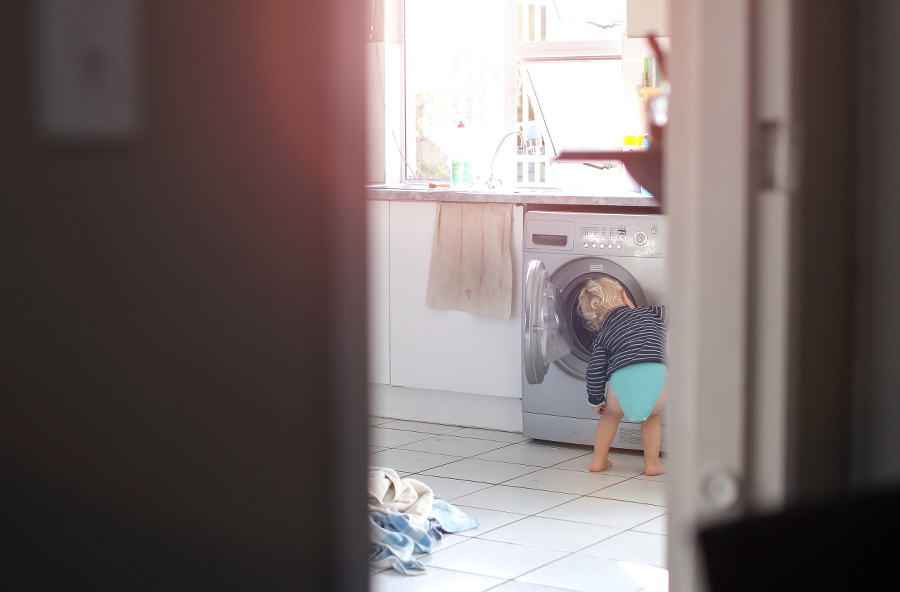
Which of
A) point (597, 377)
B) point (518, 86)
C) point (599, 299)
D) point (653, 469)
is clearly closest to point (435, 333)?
point (599, 299)

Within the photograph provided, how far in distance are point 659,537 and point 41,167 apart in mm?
2489

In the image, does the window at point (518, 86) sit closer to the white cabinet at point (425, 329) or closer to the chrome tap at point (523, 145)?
the chrome tap at point (523, 145)

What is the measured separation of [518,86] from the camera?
4727 millimetres

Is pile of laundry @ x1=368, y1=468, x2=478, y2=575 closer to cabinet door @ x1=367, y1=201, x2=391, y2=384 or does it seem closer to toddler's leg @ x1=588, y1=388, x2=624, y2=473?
toddler's leg @ x1=588, y1=388, x2=624, y2=473

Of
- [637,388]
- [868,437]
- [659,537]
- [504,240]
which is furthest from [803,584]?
[504,240]

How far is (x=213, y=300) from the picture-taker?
0.46 metres

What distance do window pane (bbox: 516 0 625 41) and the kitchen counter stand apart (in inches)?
45.5

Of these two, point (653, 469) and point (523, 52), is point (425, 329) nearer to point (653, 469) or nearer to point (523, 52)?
point (653, 469)

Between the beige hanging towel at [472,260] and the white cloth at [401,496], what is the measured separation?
3.54ft

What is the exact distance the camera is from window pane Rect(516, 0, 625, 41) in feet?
14.9

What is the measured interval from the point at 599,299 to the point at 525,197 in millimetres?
504

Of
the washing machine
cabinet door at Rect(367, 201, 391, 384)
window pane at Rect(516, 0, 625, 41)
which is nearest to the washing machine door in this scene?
the washing machine

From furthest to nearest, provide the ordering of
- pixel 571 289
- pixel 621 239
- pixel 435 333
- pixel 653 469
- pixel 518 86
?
1. pixel 518 86
2. pixel 435 333
3. pixel 571 289
4. pixel 621 239
5. pixel 653 469

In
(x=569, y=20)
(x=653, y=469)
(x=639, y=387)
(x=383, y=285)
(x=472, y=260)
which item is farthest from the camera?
(x=569, y=20)
